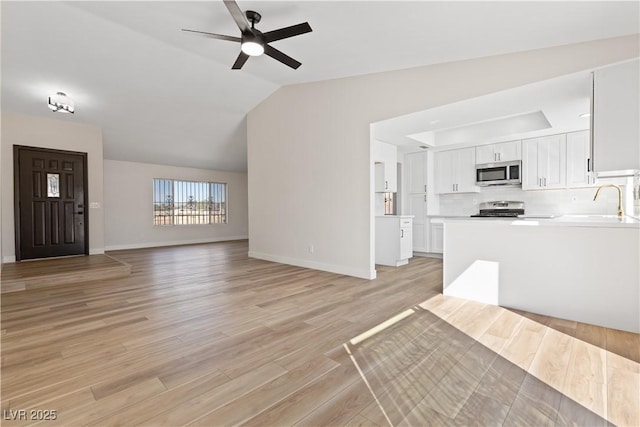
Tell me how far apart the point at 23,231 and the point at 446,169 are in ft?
27.9

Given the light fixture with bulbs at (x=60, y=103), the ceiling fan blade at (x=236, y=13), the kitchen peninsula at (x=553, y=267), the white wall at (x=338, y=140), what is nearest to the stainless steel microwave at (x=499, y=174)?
the kitchen peninsula at (x=553, y=267)

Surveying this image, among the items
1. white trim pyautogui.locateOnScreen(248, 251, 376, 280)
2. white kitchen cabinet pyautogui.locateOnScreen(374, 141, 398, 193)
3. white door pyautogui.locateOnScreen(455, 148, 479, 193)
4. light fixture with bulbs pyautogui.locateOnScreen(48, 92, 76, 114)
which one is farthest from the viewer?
white door pyautogui.locateOnScreen(455, 148, 479, 193)

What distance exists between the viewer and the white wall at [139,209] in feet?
26.3

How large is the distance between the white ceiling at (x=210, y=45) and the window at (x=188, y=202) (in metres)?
2.46

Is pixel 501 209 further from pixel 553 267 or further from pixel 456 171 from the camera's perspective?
pixel 553 267

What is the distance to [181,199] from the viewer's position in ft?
31.0

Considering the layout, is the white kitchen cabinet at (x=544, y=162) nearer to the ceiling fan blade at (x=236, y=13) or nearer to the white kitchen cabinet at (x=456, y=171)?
the white kitchen cabinet at (x=456, y=171)

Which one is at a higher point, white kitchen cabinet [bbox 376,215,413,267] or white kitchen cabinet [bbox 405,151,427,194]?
white kitchen cabinet [bbox 405,151,427,194]

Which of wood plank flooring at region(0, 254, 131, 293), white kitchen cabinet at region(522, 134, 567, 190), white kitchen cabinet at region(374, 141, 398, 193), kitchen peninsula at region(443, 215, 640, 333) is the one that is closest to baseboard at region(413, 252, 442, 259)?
white kitchen cabinet at region(374, 141, 398, 193)

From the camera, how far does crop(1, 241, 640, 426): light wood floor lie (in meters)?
1.57

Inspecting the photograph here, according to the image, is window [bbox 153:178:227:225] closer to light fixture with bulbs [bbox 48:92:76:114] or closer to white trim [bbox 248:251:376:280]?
light fixture with bulbs [bbox 48:92:76:114]

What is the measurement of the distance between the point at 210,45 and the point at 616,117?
476 centimetres

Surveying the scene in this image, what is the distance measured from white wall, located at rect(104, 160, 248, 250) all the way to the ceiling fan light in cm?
675

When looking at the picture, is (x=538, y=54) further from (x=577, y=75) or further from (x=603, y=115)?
(x=603, y=115)
